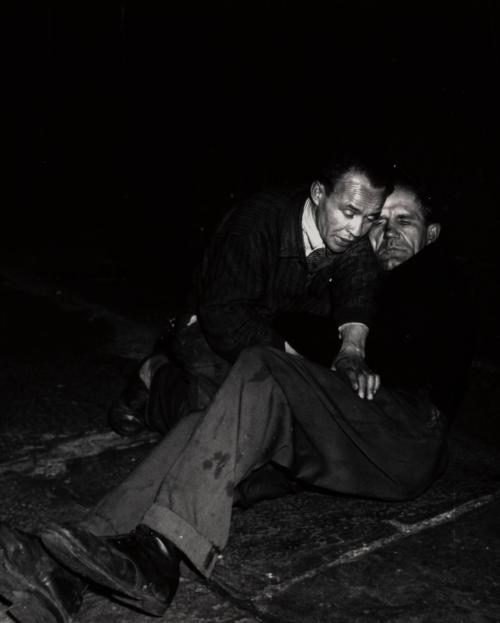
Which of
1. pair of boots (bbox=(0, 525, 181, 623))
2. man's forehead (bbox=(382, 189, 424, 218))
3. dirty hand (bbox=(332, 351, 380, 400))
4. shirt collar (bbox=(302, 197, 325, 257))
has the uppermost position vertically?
man's forehead (bbox=(382, 189, 424, 218))

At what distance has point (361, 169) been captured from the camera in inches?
118

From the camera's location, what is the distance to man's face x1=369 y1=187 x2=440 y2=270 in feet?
10.8

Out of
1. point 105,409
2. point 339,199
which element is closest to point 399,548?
point 339,199

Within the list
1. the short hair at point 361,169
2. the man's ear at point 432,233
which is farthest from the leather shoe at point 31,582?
the man's ear at point 432,233

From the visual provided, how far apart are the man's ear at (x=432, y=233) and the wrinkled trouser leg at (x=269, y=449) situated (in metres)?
0.80

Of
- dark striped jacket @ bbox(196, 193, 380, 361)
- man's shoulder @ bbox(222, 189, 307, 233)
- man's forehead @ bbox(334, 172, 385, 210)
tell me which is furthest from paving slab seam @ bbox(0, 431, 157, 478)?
man's forehead @ bbox(334, 172, 385, 210)

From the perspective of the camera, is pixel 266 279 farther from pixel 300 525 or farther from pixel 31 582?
pixel 31 582

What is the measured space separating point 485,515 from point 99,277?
4.17m

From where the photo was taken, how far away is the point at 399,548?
9.24 ft

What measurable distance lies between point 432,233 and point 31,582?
2115mm

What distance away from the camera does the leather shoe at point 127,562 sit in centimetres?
220

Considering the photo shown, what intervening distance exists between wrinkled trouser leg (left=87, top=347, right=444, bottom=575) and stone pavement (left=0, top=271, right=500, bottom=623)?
0.18m

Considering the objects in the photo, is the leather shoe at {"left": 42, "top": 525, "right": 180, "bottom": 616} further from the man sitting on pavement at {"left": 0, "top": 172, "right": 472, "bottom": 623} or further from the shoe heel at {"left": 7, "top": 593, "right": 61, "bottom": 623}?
the shoe heel at {"left": 7, "top": 593, "right": 61, "bottom": 623}

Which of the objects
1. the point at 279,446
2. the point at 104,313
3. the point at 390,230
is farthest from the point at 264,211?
the point at 104,313
